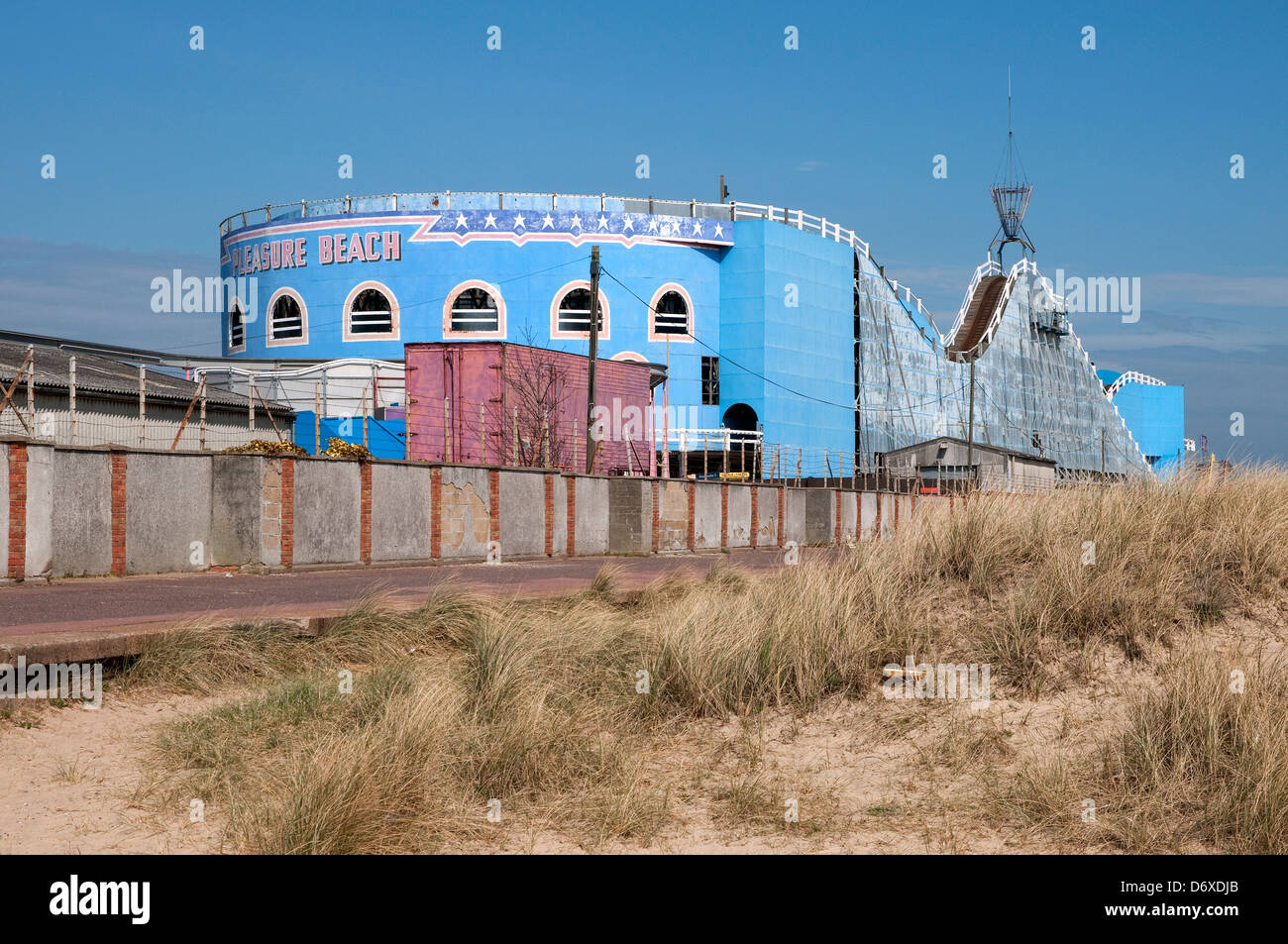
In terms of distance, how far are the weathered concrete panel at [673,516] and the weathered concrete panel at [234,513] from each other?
13.3 metres

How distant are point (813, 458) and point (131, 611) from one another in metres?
47.7

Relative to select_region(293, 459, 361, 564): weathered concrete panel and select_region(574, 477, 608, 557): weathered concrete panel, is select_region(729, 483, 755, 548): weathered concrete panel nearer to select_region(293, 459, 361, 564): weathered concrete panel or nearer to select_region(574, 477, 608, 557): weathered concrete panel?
select_region(574, 477, 608, 557): weathered concrete panel

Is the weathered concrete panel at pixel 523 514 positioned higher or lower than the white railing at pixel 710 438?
lower

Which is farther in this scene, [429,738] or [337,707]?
[337,707]

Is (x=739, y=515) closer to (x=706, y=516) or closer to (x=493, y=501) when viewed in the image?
(x=706, y=516)

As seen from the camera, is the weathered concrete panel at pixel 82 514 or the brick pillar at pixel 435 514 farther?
the brick pillar at pixel 435 514

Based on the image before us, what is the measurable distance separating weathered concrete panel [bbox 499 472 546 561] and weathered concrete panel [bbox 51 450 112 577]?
9192 millimetres

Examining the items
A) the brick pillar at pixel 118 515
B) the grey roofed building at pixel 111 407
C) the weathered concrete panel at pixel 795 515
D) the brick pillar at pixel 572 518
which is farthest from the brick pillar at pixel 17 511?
the weathered concrete panel at pixel 795 515

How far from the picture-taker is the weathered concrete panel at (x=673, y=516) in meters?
31.4

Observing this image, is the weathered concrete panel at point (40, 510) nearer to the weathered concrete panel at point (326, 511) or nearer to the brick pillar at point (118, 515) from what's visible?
the brick pillar at point (118, 515)

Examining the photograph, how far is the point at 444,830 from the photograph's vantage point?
6656 mm

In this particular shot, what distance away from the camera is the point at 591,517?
28984 millimetres
